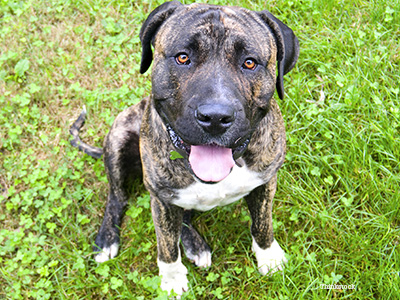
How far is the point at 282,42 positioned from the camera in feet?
8.18

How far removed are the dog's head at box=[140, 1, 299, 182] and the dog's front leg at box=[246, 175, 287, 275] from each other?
65 centimetres

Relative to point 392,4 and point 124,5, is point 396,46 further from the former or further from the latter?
point 124,5

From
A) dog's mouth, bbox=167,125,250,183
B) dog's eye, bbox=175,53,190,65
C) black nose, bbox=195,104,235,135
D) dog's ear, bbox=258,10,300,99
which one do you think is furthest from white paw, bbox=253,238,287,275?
dog's eye, bbox=175,53,190,65

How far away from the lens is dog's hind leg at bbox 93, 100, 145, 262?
342 centimetres

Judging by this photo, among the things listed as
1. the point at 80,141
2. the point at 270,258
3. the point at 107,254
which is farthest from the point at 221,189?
the point at 80,141

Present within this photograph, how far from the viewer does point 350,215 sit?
3434 millimetres

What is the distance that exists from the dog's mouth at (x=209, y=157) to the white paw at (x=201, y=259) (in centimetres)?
117

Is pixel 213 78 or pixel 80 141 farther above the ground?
pixel 213 78

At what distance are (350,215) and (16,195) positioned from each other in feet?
9.30

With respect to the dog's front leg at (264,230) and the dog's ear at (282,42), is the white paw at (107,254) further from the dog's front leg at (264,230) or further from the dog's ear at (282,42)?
the dog's ear at (282,42)

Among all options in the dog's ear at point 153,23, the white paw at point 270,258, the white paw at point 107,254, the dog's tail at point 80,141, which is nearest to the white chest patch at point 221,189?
the white paw at point 270,258

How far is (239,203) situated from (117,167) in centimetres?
104

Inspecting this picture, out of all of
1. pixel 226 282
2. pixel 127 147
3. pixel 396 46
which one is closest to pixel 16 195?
pixel 127 147

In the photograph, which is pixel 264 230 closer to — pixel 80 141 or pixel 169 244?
pixel 169 244
